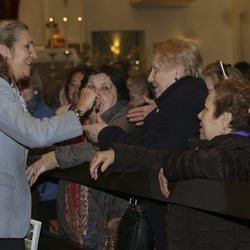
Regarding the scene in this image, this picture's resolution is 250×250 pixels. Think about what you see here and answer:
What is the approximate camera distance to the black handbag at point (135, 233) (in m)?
2.70

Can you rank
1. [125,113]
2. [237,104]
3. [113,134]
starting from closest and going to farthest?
[237,104] < [113,134] < [125,113]

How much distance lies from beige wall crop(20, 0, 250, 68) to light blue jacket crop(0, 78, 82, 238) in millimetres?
11478

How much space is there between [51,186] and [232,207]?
7.35 feet

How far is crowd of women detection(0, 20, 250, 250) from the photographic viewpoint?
7.77ft

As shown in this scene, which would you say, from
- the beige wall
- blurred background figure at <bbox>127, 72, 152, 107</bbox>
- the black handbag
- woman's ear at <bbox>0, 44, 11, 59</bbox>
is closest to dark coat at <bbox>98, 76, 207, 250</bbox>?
the black handbag

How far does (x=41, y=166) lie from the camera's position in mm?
3236

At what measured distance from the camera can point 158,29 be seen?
1548 cm

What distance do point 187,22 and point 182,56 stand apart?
12837 millimetres

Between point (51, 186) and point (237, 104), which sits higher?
point (237, 104)

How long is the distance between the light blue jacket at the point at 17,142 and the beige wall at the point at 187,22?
11.5 m

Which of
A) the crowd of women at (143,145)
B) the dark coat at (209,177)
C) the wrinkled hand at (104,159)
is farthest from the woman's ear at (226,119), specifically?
the wrinkled hand at (104,159)

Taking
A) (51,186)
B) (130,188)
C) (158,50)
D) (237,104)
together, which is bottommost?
(51,186)

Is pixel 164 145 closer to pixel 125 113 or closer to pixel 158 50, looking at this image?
pixel 158 50

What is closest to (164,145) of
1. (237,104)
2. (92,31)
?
(237,104)
